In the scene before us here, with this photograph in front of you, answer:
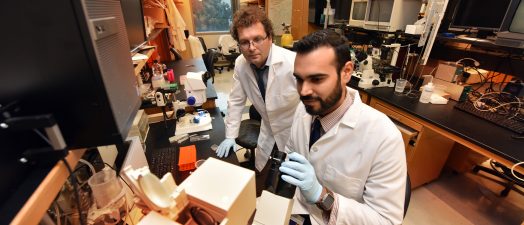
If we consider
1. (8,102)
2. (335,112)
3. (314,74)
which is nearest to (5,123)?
(8,102)

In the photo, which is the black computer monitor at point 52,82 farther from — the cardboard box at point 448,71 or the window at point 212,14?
the window at point 212,14

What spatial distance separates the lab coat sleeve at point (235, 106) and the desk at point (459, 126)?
127 cm

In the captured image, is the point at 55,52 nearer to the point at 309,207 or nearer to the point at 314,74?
the point at 314,74

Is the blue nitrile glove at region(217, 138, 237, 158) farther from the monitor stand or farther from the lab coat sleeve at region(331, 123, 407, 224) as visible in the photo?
the monitor stand

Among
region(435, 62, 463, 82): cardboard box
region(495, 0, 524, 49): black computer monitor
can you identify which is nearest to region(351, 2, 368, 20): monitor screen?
region(435, 62, 463, 82): cardboard box

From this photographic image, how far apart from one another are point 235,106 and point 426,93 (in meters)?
1.62

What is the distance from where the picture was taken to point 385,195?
3.02ft

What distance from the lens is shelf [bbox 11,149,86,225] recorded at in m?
0.45

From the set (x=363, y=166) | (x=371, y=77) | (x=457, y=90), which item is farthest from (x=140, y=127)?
(x=457, y=90)

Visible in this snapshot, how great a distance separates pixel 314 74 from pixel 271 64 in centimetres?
72

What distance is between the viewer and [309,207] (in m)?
1.20

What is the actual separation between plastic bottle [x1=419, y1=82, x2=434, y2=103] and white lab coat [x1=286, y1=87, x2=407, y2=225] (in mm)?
1235

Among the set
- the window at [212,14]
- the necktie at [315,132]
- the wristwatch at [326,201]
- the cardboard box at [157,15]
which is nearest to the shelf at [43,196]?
the wristwatch at [326,201]

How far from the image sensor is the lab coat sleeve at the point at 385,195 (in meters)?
0.92
